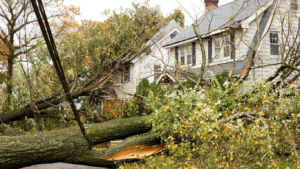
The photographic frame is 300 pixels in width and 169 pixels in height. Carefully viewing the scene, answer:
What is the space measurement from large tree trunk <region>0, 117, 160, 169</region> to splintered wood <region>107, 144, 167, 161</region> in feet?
0.50

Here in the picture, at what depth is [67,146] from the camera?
6.24m

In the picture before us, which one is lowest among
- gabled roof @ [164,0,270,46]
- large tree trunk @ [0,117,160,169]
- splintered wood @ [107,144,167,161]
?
splintered wood @ [107,144,167,161]

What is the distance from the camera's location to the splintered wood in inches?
292

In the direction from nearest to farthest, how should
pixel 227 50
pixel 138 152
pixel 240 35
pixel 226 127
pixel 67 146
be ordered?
pixel 226 127 → pixel 67 146 → pixel 138 152 → pixel 240 35 → pixel 227 50

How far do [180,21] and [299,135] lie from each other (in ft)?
77.5

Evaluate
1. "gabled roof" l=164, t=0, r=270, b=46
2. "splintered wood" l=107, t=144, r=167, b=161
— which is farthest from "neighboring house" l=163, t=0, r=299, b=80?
"splintered wood" l=107, t=144, r=167, b=161

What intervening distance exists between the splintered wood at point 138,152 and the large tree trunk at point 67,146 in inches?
6.0

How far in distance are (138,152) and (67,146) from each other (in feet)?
7.89

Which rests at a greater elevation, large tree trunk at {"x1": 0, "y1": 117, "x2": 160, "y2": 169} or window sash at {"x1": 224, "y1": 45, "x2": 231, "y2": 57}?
window sash at {"x1": 224, "y1": 45, "x2": 231, "y2": 57}

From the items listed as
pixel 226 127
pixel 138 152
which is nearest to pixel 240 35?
pixel 138 152

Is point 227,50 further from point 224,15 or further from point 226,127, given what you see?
point 226,127

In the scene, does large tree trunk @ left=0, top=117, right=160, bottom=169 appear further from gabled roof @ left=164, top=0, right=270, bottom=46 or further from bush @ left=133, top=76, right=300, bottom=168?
gabled roof @ left=164, top=0, right=270, bottom=46

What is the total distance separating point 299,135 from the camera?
6.60m

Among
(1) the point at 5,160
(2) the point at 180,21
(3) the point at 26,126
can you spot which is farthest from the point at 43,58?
(2) the point at 180,21
